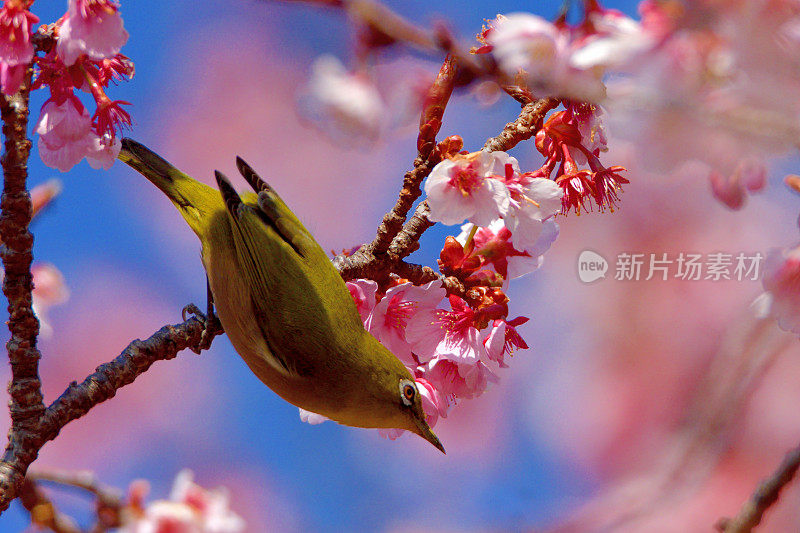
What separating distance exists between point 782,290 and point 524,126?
1.64 ft

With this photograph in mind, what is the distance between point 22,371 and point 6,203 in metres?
0.28

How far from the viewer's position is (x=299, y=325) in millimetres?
1163

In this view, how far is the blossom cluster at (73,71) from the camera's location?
2.97ft

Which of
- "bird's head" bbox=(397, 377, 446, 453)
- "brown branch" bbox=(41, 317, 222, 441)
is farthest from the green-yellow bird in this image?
"brown branch" bbox=(41, 317, 222, 441)

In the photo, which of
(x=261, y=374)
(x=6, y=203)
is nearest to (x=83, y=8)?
(x=6, y=203)

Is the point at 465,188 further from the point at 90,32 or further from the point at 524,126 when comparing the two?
the point at 90,32

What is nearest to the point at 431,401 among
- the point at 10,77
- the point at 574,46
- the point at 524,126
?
the point at 524,126

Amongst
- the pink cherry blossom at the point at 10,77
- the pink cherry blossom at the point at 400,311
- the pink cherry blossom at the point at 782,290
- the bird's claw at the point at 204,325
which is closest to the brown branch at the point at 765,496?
the pink cherry blossom at the point at 782,290

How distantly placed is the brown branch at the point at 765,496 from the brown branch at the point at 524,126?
25.5 inches

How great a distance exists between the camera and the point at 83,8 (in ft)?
2.94

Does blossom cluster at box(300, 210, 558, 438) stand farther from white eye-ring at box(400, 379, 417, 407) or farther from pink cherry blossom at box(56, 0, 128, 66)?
pink cherry blossom at box(56, 0, 128, 66)

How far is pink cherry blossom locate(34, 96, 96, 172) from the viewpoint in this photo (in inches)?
39.9

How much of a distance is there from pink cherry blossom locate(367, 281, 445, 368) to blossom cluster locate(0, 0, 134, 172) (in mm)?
548

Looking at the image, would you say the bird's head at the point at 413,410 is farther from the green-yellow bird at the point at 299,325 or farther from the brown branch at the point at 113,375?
the brown branch at the point at 113,375
